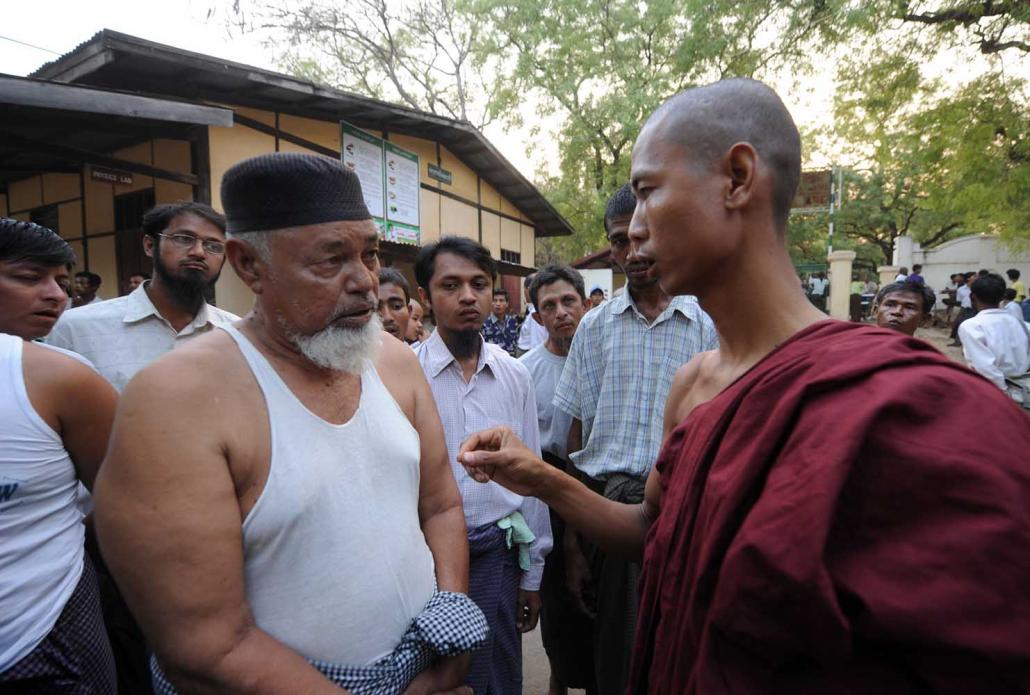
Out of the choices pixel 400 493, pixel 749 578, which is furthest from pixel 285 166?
pixel 749 578

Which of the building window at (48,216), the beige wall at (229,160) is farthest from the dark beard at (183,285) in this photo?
the building window at (48,216)

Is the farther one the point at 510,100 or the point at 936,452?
the point at 510,100

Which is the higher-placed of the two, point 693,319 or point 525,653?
point 693,319

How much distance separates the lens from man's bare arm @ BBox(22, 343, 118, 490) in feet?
6.08

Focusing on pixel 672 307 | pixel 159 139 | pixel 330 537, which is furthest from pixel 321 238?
A: pixel 159 139

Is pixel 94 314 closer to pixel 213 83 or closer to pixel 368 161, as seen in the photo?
pixel 213 83

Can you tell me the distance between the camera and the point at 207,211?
11.8 ft

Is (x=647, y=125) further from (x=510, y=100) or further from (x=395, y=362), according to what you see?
(x=510, y=100)

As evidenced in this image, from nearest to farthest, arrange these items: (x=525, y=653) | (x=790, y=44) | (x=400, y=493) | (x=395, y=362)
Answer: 1. (x=400, y=493)
2. (x=395, y=362)
3. (x=525, y=653)
4. (x=790, y=44)

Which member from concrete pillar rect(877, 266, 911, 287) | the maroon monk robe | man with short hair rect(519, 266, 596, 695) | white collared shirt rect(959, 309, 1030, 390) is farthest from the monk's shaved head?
concrete pillar rect(877, 266, 911, 287)

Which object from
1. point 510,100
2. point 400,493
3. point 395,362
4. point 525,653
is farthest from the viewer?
point 510,100

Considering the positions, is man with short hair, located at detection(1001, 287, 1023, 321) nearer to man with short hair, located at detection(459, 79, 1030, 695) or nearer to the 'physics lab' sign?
man with short hair, located at detection(459, 79, 1030, 695)

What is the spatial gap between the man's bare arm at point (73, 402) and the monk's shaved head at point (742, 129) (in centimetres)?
197

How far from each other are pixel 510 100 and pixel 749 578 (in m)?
20.3
